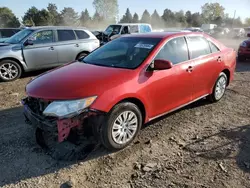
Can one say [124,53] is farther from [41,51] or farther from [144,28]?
[144,28]

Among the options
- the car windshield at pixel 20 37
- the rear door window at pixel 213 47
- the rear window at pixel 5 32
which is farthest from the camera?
the rear window at pixel 5 32

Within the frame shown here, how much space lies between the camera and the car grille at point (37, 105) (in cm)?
307

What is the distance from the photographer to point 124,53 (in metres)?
3.97

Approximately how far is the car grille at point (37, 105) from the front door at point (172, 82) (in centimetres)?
147

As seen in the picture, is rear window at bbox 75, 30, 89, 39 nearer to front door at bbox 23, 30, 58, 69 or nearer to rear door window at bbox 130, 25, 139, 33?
front door at bbox 23, 30, 58, 69

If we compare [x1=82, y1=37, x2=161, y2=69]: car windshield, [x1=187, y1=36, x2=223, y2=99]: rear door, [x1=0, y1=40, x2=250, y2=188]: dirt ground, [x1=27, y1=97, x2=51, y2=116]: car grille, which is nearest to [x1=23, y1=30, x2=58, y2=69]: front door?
[x1=0, y1=40, x2=250, y2=188]: dirt ground

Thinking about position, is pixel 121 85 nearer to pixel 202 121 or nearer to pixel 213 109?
pixel 202 121

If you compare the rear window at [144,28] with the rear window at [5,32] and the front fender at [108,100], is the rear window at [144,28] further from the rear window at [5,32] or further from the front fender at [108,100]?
the front fender at [108,100]

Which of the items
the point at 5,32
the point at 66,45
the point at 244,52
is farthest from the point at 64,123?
the point at 5,32

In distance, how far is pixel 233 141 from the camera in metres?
3.55

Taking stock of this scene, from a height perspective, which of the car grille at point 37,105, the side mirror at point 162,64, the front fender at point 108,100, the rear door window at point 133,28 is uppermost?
the rear door window at point 133,28

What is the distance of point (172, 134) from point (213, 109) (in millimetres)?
1502

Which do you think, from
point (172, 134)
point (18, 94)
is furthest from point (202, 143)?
point (18, 94)

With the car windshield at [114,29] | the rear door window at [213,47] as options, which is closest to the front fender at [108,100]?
the rear door window at [213,47]
